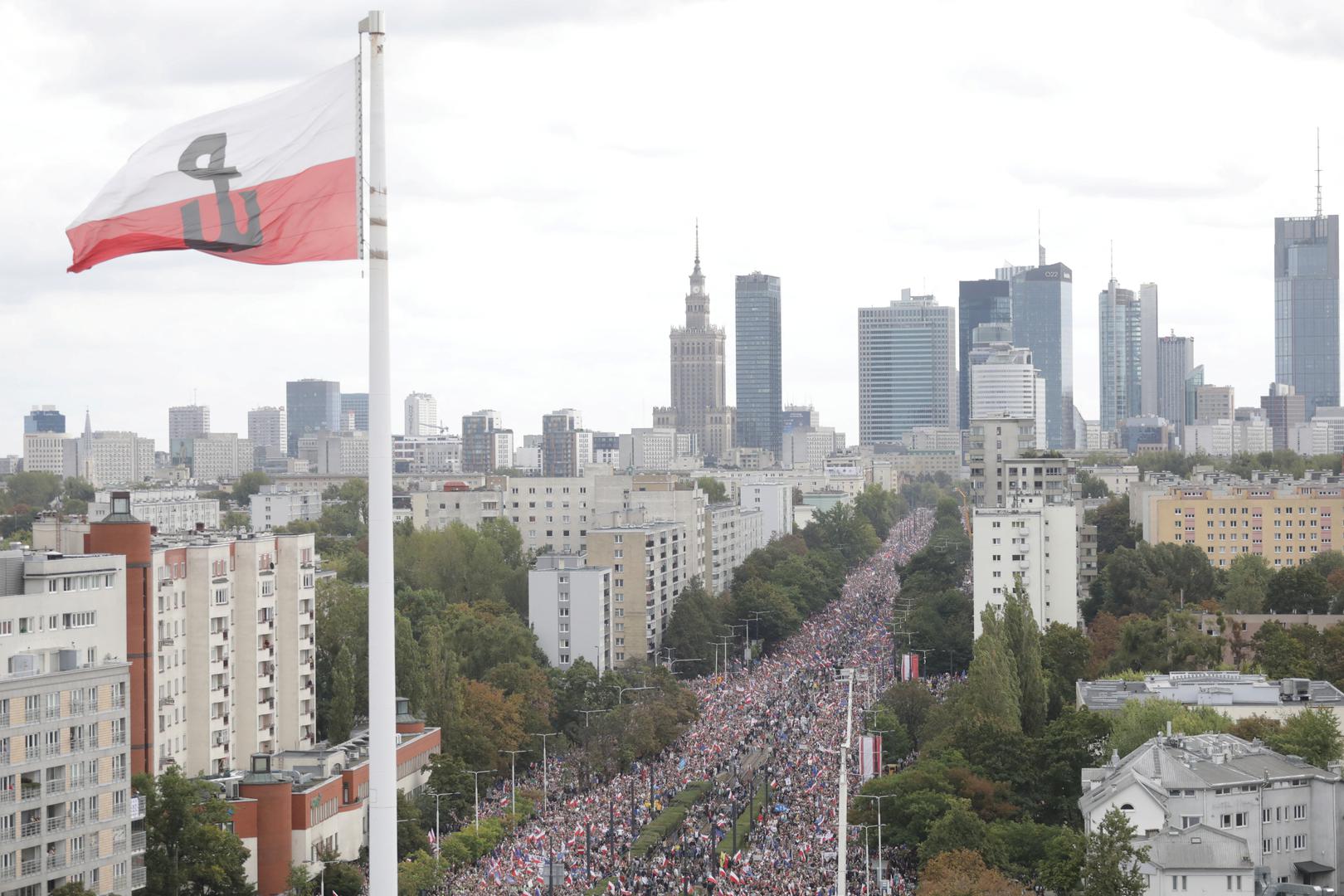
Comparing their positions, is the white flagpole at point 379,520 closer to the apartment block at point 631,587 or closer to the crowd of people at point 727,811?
the crowd of people at point 727,811

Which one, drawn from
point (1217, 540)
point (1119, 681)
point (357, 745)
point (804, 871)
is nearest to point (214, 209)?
point (804, 871)

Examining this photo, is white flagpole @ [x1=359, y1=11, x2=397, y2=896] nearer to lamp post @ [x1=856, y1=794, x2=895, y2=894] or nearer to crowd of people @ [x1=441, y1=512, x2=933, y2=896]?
crowd of people @ [x1=441, y1=512, x2=933, y2=896]


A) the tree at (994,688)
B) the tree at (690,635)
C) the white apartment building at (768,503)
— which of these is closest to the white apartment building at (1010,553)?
the tree at (690,635)

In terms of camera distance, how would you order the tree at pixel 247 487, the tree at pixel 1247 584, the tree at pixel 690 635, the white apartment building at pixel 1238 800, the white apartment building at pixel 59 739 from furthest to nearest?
the tree at pixel 247 487 < the tree at pixel 1247 584 < the tree at pixel 690 635 < the white apartment building at pixel 1238 800 < the white apartment building at pixel 59 739

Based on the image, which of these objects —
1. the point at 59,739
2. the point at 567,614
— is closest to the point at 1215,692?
the point at 567,614

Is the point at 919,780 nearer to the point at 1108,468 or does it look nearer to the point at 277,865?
the point at 277,865

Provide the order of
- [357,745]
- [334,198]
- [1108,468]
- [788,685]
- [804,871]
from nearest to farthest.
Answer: [334,198] → [804,871] → [357,745] → [788,685] → [1108,468]
